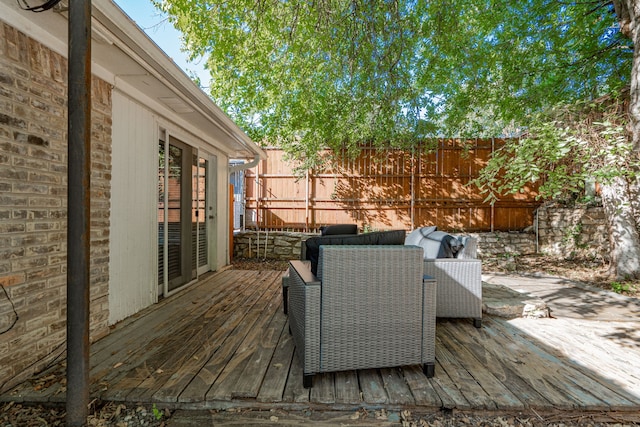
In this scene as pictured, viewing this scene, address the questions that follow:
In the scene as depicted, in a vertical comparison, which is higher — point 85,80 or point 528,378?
point 85,80

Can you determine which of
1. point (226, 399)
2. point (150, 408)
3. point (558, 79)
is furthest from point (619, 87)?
point (150, 408)

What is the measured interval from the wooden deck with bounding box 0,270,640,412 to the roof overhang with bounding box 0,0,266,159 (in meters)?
2.11

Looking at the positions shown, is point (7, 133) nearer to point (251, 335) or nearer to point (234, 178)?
point (251, 335)

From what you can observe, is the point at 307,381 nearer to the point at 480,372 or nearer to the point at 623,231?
the point at 480,372

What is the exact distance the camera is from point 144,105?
3.16 meters

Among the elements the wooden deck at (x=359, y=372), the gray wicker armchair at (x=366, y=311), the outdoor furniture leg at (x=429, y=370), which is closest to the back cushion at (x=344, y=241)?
the gray wicker armchair at (x=366, y=311)

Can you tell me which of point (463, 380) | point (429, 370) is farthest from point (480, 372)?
point (429, 370)

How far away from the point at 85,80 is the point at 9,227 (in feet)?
3.65

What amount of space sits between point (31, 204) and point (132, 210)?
3.42ft

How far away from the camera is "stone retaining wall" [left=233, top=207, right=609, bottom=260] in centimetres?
627

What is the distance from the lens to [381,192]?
7461 millimetres

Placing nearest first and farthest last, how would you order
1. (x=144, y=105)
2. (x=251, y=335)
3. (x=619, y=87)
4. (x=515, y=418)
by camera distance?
(x=515, y=418) < (x=251, y=335) < (x=144, y=105) < (x=619, y=87)

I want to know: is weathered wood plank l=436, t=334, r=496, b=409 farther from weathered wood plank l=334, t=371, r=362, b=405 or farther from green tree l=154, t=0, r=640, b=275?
green tree l=154, t=0, r=640, b=275

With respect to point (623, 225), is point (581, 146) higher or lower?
higher
